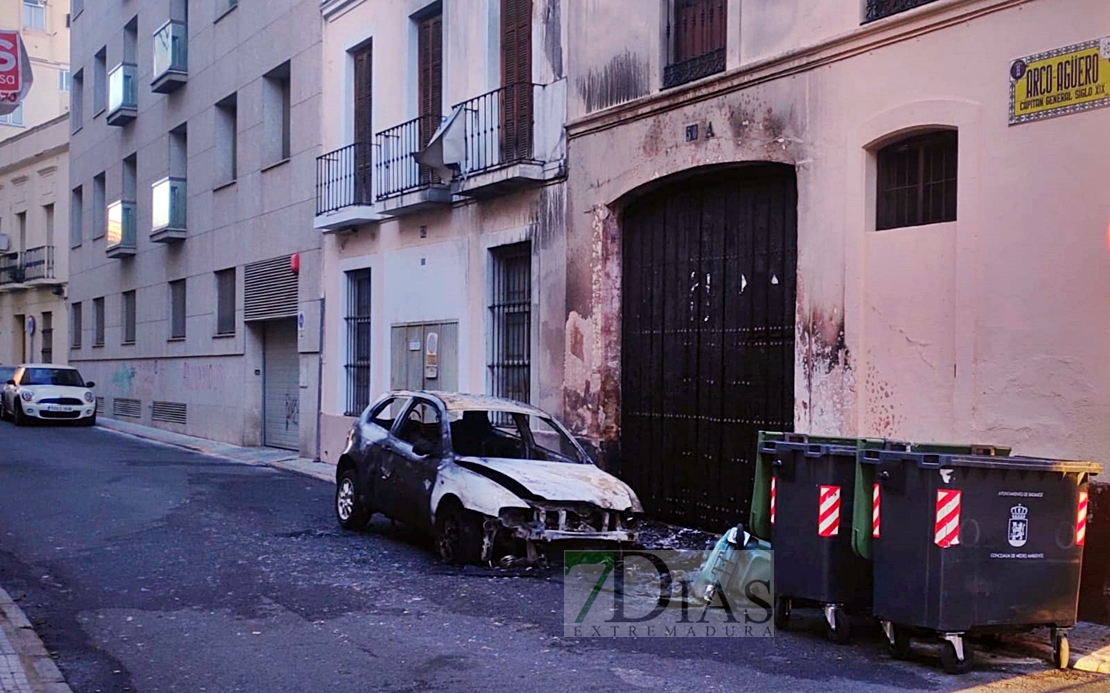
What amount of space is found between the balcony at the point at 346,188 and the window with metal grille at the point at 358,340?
3.21 ft

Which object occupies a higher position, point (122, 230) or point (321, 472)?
point (122, 230)

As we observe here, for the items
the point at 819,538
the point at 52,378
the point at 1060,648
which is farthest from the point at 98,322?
the point at 1060,648

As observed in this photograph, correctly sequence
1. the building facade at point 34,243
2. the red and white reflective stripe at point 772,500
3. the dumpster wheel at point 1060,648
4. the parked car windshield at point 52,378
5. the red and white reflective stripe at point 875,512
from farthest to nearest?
1. the building facade at point 34,243
2. the parked car windshield at point 52,378
3. the red and white reflective stripe at point 772,500
4. the red and white reflective stripe at point 875,512
5. the dumpster wheel at point 1060,648

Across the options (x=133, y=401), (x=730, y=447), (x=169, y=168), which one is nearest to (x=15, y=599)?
(x=730, y=447)

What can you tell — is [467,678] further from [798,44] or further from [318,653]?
[798,44]

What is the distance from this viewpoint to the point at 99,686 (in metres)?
6.66

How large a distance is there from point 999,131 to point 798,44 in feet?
8.20

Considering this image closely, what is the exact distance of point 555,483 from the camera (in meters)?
10.2

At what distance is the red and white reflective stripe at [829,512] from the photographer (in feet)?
26.1

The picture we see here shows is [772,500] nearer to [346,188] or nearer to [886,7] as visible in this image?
[886,7]

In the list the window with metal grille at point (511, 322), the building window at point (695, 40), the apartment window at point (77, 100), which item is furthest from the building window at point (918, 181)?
the apartment window at point (77, 100)

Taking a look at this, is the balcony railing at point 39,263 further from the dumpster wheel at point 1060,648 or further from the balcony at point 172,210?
the dumpster wheel at point 1060,648

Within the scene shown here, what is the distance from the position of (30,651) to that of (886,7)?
821cm

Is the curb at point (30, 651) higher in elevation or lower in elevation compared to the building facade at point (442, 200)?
lower
